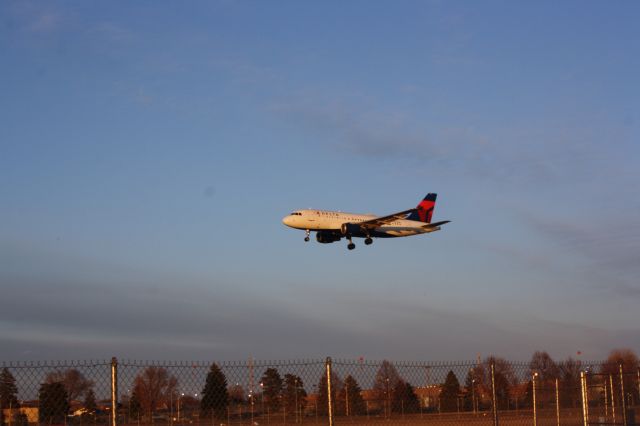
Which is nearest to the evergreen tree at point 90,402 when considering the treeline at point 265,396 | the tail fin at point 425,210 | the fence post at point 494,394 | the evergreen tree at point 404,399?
the treeline at point 265,396

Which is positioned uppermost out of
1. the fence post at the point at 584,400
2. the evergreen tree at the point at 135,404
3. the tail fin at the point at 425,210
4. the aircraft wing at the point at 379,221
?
the tail fin at the point at 425,210

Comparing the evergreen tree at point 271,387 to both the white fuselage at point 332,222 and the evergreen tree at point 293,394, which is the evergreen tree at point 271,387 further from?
the white fuselage at point 332,222

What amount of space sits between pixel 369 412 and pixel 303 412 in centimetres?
184

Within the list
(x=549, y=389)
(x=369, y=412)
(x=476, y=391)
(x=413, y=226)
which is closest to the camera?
(x=369, y=412)

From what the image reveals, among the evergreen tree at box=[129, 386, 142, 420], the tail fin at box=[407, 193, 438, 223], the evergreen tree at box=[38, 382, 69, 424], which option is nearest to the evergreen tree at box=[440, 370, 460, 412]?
the evergreen tree at box=[129, 386, 142, 420]

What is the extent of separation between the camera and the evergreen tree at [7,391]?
1117 centimetres

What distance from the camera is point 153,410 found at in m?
14.0

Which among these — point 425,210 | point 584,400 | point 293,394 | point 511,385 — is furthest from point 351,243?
point 293,394

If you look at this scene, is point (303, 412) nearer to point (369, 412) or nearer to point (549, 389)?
point (369, 412)

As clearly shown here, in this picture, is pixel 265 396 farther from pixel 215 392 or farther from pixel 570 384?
pixel 570 384

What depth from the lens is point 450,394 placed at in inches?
773

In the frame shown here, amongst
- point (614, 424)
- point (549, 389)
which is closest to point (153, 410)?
point (549, 389)

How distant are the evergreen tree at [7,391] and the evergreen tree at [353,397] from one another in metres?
7.15

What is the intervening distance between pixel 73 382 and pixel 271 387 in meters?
3.94
